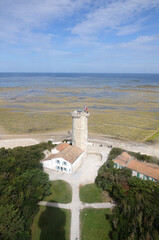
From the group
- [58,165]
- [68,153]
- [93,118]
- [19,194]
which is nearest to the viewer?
[19,194]

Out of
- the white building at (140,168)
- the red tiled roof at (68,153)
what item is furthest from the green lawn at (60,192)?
the white building at (140,168)

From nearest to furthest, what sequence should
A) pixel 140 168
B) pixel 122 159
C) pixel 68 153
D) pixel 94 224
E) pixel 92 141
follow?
pixel 94 224 < pixel 140 168 < pixel 122 159 < pixel 68 153 < pixel 92 141

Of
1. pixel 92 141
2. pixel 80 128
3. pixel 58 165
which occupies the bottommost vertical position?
pixel 58 165

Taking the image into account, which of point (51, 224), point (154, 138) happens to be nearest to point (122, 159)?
point (51, 224)

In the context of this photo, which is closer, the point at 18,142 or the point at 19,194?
the point at 19,194

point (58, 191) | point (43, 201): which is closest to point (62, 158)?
point (58, 191)

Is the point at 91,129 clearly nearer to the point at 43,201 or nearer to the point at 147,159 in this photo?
the point at 147,159

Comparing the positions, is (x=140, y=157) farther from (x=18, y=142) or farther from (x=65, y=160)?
(x=18, y=142)

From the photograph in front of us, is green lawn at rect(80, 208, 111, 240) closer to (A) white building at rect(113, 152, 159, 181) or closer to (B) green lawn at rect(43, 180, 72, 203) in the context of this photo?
(B) green lawn at rect(43, 180, 72, 203)

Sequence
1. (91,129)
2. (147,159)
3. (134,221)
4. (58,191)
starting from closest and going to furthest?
(134,221) < (58,191) < (147,159) < (91,129)
